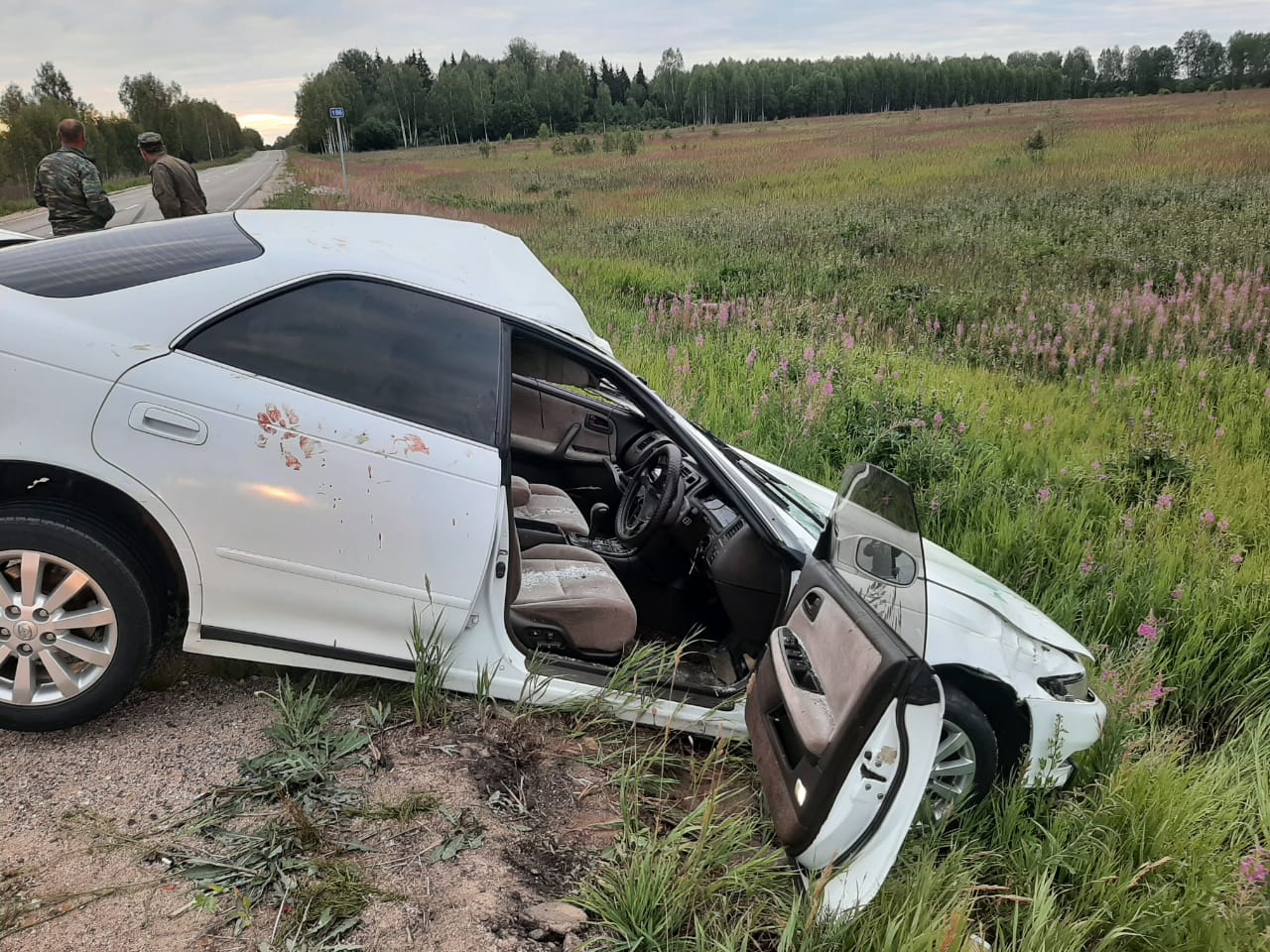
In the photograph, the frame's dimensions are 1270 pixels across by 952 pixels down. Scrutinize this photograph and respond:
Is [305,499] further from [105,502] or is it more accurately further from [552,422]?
[552,422]

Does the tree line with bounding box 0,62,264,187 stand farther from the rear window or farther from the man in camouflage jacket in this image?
the rear window

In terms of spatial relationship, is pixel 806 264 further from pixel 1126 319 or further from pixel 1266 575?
pixel 1266 575

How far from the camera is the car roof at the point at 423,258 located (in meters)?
2.81

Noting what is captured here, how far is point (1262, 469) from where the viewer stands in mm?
5320

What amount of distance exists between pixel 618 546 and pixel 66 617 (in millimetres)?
2096

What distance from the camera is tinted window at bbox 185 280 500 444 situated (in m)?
2.57

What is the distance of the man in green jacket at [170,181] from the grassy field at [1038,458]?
178 inches

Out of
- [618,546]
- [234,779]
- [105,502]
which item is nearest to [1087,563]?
[618,546]

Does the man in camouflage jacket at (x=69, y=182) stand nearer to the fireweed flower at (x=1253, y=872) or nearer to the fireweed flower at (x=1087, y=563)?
the fireweed flower at (x=1087, y=563)

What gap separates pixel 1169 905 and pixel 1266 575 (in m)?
2.51

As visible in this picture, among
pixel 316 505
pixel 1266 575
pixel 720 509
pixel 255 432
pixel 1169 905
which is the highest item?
pixel 255 432

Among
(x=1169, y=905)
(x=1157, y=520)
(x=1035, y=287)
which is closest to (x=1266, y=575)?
(x=1157, y=520)

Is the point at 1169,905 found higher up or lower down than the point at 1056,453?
lower down

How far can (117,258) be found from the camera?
2.73m
